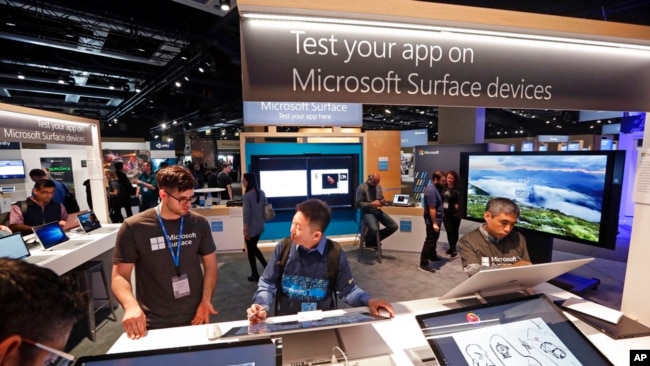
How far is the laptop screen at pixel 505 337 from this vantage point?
903 mm

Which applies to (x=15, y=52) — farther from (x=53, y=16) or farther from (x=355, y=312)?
(x=355, y=312)

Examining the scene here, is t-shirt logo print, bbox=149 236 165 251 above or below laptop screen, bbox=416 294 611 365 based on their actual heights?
above

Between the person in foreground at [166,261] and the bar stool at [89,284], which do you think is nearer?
the person in foreground at [166,261]

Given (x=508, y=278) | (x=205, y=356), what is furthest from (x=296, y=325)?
(x=508, y=278)

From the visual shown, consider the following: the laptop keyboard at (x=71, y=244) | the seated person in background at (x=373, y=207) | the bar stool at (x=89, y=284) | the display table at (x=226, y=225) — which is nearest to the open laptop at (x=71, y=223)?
the laptop keyboard at (x=71, y=244)

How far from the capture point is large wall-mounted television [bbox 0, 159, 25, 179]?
723cm

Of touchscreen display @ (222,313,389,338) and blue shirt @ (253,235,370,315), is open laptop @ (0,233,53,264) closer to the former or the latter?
blue shirt @ (253,235,370,315)

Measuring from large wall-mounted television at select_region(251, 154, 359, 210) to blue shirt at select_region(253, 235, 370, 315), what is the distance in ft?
13.0

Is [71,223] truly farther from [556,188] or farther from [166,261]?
[556,188]

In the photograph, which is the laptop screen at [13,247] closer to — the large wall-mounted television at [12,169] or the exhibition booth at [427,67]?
the exhibition booth at [427,67]

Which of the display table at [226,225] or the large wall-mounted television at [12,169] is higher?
the large wall-mounted television at [12,169]

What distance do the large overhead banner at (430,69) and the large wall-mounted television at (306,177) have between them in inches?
177

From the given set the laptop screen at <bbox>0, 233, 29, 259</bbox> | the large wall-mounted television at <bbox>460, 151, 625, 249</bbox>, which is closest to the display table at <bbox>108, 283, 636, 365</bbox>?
the large wall-mounted television at <bbox>460, 151, 625, 249</bbox>

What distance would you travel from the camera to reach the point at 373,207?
4941mm
